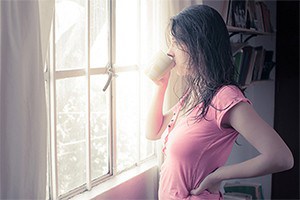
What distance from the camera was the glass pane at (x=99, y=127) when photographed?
2.18m

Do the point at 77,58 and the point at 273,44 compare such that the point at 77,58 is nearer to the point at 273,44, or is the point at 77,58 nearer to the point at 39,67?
the point at 39,67

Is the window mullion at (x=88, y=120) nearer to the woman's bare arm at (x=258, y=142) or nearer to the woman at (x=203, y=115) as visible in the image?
the woman at (x=203, y=115)

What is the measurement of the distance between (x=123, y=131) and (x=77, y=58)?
54 centimetres

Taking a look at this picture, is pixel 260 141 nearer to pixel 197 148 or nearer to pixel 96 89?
pixel 197 148

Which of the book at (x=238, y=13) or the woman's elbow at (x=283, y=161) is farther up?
the book at (x=238, y=13)

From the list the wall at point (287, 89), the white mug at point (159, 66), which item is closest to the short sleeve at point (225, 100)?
the white mug at point (159, 66)

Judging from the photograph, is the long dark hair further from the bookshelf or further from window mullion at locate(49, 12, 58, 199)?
the bookshelf

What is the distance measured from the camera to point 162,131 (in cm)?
196

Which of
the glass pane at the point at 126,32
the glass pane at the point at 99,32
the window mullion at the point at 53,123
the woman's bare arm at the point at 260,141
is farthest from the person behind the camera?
the glass pane at the point at 126,32

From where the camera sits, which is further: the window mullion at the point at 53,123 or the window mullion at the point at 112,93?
the window mullion at the point at 112,93

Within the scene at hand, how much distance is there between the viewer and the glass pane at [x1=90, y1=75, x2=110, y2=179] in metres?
2.18

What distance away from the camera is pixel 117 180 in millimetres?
2217

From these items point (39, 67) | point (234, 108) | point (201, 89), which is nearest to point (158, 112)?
point (201, 89)

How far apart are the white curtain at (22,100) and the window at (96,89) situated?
1.03 feet
